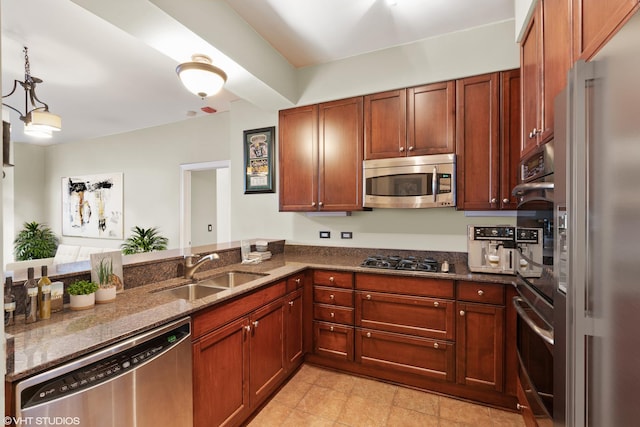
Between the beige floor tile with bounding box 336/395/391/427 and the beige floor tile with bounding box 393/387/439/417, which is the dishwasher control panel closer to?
the beige floor tile with bounding box 336/395/391/427

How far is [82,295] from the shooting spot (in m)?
1.51

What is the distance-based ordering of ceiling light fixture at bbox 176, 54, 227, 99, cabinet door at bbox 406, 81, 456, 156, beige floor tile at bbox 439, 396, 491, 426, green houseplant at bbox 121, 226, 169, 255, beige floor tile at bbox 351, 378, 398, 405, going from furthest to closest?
1. green houseplant at bbox 121, 226, 169, 255
2. cabinet door at bbox 406, 81, 456, 156
3. beige floor tile at bbox 351, 378, 398, 405
4. beige floor tile at bbox 439, 396, 491, 426
5. ceiling light fixture at bbox 176, 54, 227, 99

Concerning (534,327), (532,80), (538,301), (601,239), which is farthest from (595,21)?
(534,327)

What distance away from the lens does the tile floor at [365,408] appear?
78.2 inches

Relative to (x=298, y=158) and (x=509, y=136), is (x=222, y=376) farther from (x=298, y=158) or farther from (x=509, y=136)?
(x=509, y=136)

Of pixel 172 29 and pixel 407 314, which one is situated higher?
pixel 172 29

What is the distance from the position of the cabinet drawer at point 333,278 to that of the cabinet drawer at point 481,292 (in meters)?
0.83

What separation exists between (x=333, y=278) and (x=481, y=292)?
1107 mm

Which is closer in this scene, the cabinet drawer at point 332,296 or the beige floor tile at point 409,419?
the beige floor tile at point 409,419

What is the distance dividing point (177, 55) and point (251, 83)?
639 mm

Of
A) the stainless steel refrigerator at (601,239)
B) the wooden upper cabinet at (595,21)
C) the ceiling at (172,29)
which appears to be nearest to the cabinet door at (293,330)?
the stainless steel refrigerator at (601,239)

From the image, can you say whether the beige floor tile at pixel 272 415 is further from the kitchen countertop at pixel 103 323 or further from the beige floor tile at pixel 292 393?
the kitchen countertop at pixel 103 323

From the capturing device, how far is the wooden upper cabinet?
822 mm

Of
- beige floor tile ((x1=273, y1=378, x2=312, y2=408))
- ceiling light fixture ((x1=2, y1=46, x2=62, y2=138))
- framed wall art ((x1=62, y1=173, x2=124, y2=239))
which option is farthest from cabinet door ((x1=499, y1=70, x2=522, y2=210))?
framed wall art ((x1=62, y1=173, x2=124, y2=239))
